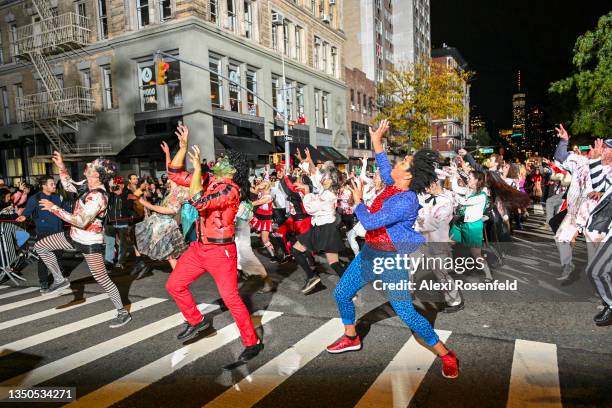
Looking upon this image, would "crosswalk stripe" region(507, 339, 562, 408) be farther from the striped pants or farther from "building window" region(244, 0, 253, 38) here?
"building window" region(244, 0, 253, 38)

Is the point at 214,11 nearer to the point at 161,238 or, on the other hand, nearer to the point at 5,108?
the point at 5,108

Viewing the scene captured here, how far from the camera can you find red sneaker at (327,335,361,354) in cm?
430

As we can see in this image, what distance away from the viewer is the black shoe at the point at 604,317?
4.92 m

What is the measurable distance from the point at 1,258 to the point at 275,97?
898 inches

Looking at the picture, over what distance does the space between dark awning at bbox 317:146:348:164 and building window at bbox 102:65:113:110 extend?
1549cm

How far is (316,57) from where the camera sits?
112 ft

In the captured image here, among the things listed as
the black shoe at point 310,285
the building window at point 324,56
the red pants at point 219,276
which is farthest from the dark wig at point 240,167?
the building window at point 324,56

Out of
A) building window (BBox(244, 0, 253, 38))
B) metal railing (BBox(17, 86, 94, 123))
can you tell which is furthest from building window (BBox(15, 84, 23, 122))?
building window (BBox(244, 0, 253, 38))

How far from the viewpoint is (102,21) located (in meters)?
24.4

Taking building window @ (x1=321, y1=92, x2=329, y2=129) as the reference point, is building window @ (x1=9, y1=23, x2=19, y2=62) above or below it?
above

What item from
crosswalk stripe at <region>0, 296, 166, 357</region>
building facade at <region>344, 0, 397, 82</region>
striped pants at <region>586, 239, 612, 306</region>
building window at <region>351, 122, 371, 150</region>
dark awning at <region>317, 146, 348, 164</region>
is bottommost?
crosswalk stripe at <region>0, 296, 166, 357</region>

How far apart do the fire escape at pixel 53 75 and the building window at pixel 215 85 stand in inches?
306

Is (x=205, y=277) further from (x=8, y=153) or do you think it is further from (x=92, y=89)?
(x=8, y=153)

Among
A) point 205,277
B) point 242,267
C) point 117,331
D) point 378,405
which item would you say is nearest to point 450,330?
point 378,405
